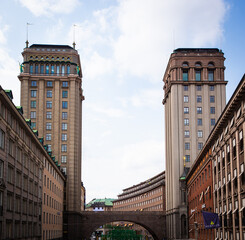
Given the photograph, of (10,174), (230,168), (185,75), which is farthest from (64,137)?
(230,168)

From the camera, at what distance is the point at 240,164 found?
42344 millimetres

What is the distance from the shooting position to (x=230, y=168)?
47375mm

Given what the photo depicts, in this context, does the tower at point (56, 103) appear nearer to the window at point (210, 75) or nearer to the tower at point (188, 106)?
the tower at point (188, 106)

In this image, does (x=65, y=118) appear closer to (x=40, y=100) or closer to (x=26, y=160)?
(x=40, y=100)

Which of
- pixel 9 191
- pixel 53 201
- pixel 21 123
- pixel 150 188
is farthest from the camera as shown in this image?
pixel 150 188

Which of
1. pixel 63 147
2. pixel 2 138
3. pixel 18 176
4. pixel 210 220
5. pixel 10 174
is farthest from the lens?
pixel 63 147

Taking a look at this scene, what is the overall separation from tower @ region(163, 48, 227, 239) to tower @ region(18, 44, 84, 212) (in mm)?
24459

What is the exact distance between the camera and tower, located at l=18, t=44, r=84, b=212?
377 feet

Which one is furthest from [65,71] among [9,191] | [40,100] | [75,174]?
[9,191]

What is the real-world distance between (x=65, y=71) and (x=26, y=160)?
2520 inches

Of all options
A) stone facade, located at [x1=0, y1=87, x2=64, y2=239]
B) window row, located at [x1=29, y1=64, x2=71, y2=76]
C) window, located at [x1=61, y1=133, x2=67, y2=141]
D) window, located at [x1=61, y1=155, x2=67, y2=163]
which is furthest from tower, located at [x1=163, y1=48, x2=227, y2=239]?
stone facade, located at [x1=0, y1=87, x2=64, y2=239]

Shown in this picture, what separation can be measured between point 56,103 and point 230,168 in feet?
253

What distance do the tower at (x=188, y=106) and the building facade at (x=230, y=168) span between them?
168 feet

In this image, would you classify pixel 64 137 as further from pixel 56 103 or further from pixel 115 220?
pixel 115 220
